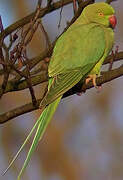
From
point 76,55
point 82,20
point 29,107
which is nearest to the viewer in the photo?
point 29,107

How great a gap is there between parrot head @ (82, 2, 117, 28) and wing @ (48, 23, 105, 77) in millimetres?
133

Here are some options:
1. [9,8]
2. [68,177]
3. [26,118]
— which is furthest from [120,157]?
[9,8]

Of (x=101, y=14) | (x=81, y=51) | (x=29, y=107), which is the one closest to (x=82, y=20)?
(x=101, y=14)

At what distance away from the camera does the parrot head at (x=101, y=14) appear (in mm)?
3076

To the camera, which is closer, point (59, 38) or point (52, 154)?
point (59, 38)

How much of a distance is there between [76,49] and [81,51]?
3 centimetres

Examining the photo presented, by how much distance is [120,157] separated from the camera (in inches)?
198

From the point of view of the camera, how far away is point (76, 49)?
2.88 meters

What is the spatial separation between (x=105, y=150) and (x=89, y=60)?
2276mm

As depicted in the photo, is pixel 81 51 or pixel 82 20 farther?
pixel 82 20

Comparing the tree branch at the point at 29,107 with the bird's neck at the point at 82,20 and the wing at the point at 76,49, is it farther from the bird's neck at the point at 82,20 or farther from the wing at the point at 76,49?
the bird's neck at the point at 82,20

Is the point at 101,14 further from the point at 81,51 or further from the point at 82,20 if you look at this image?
the point at 81,51

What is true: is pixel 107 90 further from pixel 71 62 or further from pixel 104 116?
pixel 71 62

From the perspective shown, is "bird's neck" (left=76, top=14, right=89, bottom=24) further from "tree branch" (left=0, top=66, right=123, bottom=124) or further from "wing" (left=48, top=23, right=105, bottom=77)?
"tree branch" (left=0, top=66, right=123, bottom=124)
